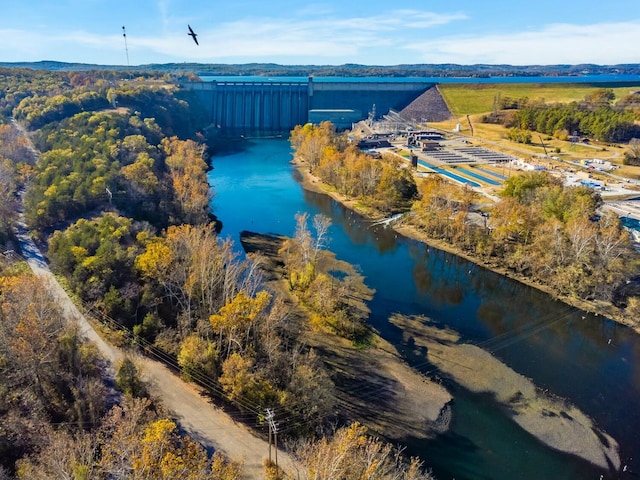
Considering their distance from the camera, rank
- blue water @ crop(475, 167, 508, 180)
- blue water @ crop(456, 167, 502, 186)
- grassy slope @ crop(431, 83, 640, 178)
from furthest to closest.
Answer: grassy slope @ crop(431, 83, 640, 178), blue water @ crop(475, 167, 508, 180), blue water @ crop(456, 167, 502, 186)

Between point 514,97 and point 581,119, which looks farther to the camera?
point 514,97

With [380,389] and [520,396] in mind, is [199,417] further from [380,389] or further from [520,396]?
[520,396]

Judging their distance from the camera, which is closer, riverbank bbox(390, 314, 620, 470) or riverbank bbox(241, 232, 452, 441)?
riverbank bbox(390, 314, 620, 470)

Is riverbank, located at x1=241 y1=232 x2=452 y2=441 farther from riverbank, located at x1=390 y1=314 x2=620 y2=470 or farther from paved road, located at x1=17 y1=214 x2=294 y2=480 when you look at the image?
paved road, located at x1=17 y1=214 x2=294 y2=480

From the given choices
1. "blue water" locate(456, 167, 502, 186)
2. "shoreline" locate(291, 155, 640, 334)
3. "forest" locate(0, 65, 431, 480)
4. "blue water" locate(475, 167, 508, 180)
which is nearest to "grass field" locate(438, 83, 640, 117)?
"blue water" locate(475, 167, 508, 180)

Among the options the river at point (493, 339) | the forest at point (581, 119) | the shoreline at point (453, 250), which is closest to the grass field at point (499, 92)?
the forest at point (581, 119)

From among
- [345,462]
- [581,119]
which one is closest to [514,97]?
[581,119]

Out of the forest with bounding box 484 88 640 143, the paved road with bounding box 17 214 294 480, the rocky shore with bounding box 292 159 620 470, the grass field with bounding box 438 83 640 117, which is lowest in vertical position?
the rocky shore with bounding box 292 159 620 470
